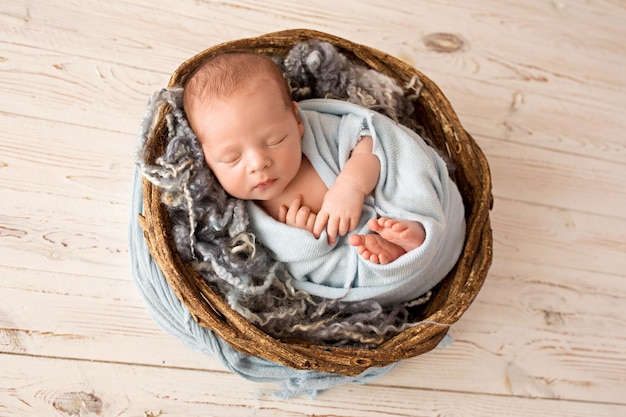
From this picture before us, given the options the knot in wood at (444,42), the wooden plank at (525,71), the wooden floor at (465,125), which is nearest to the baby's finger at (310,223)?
the wooden floor at (465,125)

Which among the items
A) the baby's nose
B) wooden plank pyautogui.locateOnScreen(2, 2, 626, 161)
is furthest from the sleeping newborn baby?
wooden plank pyautogui.locateOnScreen(2, 2, 626, 161)

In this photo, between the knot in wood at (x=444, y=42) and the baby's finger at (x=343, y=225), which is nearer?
the baby's finger at (x=343, y=225)

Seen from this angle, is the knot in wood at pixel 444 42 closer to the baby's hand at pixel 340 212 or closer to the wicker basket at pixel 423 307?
the wicker basket at pixel 423 307

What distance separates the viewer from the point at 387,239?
1.09 metres

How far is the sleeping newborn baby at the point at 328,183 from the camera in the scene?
1.04m

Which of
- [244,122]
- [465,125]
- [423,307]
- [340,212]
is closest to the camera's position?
[244,122]

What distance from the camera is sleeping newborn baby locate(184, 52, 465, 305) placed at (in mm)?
1037

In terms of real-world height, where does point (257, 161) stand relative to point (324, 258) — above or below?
above

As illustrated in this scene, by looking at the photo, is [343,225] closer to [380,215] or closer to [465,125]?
[380,215]

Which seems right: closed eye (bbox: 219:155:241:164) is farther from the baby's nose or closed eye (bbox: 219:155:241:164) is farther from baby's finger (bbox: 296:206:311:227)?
baby's finger (bbox: 296:206:311:227)

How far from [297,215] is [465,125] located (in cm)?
56

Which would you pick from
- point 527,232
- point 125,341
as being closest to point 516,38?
point 527,232

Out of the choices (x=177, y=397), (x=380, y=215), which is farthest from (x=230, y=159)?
(x=177, y=397)

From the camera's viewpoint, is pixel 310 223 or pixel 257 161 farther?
pixel 310 223
